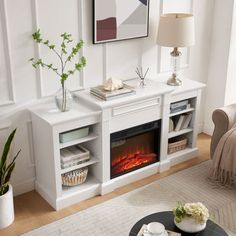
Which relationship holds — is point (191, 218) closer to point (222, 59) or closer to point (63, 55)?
point (63, 55)

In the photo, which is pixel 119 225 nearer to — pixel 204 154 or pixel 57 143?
pixel 57 143

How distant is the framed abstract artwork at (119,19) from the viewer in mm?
3402

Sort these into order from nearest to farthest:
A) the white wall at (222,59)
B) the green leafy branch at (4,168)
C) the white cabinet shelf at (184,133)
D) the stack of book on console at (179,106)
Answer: the green leafy branch at (4,168), the stack of book on console at (179,106), the white cabinet shelf at (184,133), the white wall at (222,59)

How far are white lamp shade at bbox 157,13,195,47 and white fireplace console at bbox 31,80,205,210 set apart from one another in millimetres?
392

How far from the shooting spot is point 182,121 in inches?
157

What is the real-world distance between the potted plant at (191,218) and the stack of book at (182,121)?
1.56 meters

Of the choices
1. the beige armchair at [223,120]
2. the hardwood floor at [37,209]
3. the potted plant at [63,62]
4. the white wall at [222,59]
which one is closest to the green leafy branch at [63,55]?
the potted plant at [63,62]

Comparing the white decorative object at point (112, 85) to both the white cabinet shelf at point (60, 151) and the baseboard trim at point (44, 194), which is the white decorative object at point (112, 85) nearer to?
the white cabinet shelf at point (60, 151)

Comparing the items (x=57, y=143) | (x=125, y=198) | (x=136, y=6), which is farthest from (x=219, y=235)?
(x=136, y=6)

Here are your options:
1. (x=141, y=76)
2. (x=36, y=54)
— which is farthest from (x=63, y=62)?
(x=141, y=76)

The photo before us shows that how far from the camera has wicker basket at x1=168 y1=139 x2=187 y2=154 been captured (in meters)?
3.98

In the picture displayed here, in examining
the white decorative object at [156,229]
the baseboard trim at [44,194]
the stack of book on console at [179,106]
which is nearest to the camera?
the white decorative object at [156,229]

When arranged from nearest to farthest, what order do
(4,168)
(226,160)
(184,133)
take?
(4,168)
(226,160)
(184,133)

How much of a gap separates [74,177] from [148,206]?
2.07ft
